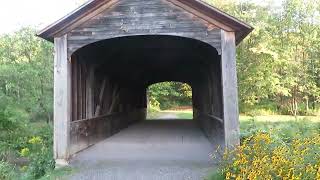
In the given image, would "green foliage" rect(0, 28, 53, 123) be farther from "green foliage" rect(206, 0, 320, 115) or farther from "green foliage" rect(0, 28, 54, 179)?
"green foliage" rect(206, 0, 320, 115)

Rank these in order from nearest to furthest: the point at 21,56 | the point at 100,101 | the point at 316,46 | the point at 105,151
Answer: the point at 105,151 < the point at 100,101 < the point at 21,56 < the point at 316,46

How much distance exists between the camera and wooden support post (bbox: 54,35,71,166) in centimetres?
892

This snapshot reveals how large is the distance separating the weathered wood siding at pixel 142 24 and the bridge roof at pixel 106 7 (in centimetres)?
10

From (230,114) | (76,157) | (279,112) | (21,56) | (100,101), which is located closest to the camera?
(230,114)

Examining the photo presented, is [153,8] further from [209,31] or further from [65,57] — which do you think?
[65,57]

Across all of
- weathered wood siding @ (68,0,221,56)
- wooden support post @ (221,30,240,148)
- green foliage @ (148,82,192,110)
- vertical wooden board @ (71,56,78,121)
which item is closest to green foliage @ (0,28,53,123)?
vertical wooden board @ (71,56,78,121)

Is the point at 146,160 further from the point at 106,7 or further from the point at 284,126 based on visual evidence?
the point at 284,126

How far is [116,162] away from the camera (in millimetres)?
9117

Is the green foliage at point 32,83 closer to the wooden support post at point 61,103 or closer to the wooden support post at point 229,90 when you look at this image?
the wooden support post at point 61,103

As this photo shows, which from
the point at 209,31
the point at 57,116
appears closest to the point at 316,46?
the point at 209,31

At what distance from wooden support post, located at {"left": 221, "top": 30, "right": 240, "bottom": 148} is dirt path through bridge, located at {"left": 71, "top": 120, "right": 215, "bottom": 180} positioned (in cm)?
82

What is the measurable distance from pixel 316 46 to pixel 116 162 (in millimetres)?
25048

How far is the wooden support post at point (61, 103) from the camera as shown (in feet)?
29.3

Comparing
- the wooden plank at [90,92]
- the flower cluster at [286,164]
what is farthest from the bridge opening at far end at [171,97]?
the flower cluster at [286,164]
